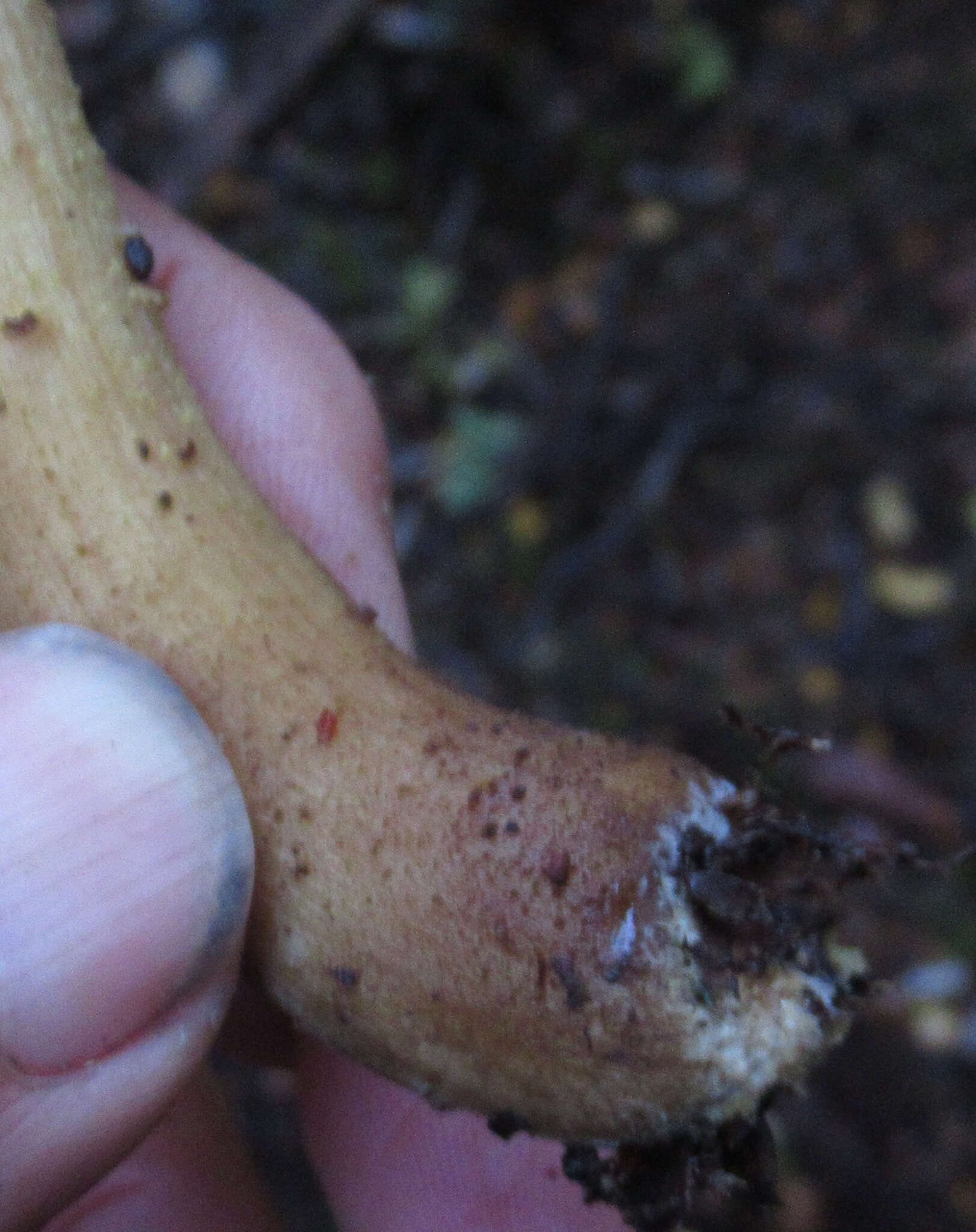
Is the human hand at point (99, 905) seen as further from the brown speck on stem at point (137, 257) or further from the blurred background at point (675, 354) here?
the blurred background at point (675, 354)

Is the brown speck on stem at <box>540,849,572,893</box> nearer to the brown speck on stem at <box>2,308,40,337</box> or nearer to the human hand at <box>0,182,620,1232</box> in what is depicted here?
the human hand at <box>0,182,620,1232</box>

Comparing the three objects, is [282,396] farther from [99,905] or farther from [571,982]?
[571,982]

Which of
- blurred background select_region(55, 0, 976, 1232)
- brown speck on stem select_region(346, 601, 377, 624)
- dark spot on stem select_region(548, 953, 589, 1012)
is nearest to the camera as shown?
dark spot on stem select_region(548, 953, 589, 1012)

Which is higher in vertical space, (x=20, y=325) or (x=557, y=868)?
(x=20, y=325)

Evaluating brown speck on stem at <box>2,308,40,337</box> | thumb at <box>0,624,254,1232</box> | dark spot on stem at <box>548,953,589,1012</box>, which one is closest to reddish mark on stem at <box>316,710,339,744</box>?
thumb at <box>0,624,254,1232</box>

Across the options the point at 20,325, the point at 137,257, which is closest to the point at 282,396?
the point at 137,257

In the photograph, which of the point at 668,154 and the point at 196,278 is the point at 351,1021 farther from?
the point at 668,154

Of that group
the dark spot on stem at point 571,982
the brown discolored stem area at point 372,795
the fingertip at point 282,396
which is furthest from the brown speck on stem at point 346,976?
the fingertip at point 282,396
